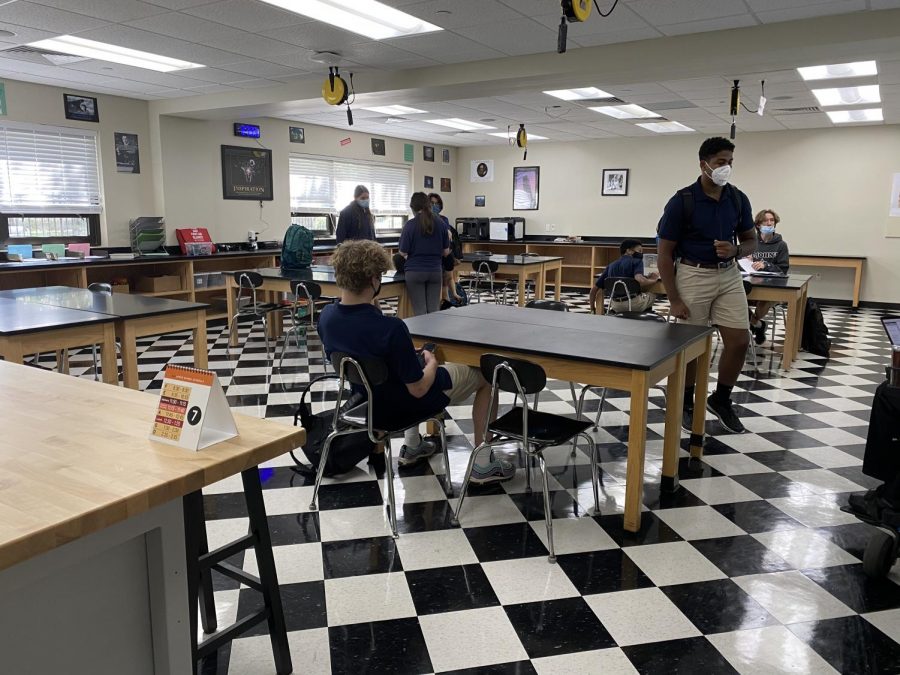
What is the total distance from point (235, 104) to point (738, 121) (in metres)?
6.73

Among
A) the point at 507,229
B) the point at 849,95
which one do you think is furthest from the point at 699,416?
the point at 507,229

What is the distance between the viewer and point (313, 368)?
567cm

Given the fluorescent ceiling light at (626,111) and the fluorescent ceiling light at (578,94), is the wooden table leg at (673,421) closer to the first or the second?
the fluorescent ceiling light at (578,94)

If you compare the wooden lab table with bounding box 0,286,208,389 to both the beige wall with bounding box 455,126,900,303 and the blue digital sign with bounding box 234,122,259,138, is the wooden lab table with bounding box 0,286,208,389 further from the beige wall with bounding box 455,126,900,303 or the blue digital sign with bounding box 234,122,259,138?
the beige wall with bounding box 455,126,900,303

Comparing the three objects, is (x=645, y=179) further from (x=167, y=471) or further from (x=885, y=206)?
(x=167, y=471)

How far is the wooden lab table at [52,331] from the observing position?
3.04m

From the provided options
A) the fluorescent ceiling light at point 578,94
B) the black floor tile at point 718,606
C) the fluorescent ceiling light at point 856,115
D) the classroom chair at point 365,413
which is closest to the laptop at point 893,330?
the black floor tile at point 718,606

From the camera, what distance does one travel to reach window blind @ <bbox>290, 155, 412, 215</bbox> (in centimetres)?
977

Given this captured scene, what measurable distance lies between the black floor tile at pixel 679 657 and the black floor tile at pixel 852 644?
31 centimetres

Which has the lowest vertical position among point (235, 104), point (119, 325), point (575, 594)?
point (575, 594)

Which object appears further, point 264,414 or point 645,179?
point 645,179

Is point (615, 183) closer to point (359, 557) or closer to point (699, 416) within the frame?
point (699, 416)

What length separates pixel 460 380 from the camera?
10.1 feet

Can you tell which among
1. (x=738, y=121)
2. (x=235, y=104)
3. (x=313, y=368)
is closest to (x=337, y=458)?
(x=313, y=368)
